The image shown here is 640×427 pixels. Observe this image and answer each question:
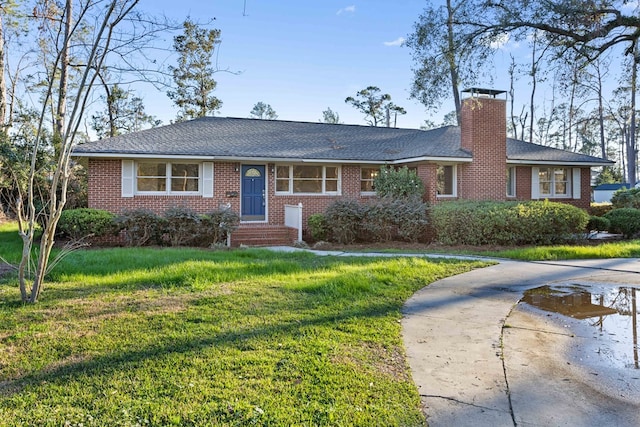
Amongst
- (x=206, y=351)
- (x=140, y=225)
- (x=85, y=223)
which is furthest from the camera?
(x=140, y=225)

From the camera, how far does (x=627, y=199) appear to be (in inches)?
731

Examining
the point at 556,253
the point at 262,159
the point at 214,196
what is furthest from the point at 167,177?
the point at 556,253

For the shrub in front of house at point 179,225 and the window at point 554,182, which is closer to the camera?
the shrub in front of house at point 179,225

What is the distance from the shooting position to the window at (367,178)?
1716 cm

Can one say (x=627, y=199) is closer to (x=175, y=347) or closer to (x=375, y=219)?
(x=375, y=219)

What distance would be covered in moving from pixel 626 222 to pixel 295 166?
11.5 m

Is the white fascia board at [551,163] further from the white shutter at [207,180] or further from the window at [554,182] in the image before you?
the white shutter at [207,180]

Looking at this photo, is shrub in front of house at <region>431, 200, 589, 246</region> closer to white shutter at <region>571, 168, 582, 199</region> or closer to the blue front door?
the blue front door

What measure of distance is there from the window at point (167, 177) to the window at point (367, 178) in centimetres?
605

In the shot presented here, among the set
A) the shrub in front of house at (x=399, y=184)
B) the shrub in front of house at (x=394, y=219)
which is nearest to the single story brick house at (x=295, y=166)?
the shrub in front of house at (x=399, y=184)

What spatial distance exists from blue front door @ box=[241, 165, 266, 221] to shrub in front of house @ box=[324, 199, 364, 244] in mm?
3081

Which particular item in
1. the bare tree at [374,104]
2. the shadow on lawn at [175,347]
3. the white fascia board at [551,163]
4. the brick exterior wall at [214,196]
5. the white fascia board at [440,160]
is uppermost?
the bare tree at [374,104]

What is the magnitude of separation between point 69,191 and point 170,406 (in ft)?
48.9

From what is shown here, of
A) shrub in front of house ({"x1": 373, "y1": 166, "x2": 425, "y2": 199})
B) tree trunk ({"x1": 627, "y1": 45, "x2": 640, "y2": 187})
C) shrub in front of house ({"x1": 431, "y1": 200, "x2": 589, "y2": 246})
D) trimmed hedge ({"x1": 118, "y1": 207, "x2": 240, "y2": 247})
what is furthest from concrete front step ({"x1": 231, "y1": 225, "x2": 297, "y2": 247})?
tree trunk ({"x1": 627, "y1": 45, "x2": 640, "y2": 187})
